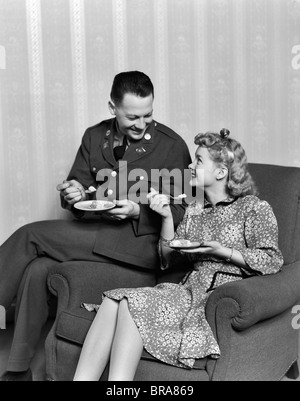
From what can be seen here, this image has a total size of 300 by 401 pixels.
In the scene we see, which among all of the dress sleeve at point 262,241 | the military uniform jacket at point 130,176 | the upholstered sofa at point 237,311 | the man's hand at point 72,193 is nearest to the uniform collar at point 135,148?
the military uniform jacket at point 130,176

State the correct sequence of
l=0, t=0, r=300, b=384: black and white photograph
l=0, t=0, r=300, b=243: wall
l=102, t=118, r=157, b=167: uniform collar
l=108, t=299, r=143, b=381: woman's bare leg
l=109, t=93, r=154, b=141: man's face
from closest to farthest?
l=108, t=299, r=143, b=381: woman's bare leg → l=0, t=0, r=300, b=384: black and white photograph → l=109, t=93, r=154, b=141: man's face → l=102, t=118, r=157, b=167: uniform collar → l=0, t=0, r=300, b=243: wall

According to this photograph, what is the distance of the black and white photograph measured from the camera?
8.30 feet

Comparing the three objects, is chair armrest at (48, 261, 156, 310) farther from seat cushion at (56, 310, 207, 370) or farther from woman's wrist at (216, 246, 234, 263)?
woman's wrist at (216, 246, 234, 263)

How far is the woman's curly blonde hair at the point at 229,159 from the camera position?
285 cm

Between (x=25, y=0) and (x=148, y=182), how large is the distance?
1.43 m

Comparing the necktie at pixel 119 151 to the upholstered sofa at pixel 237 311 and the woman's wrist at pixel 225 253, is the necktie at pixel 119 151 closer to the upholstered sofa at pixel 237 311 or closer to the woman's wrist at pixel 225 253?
the upholstered sofa at pixel 237 311

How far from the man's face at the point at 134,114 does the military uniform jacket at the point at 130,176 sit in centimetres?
7

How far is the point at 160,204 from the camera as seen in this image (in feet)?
9.41

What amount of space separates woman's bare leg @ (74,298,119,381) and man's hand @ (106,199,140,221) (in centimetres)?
51

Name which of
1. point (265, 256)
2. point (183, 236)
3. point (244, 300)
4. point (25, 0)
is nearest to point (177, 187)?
point (183, 236)

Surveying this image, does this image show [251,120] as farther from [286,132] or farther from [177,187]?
[177,187]

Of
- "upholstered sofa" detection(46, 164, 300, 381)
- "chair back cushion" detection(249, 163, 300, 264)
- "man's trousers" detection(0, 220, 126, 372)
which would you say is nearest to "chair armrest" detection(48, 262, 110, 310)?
"upholstered sofa" detection(46, 164, 300, 381)

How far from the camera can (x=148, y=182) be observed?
320 centimetres

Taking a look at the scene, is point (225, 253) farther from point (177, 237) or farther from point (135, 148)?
point (135, 148)
